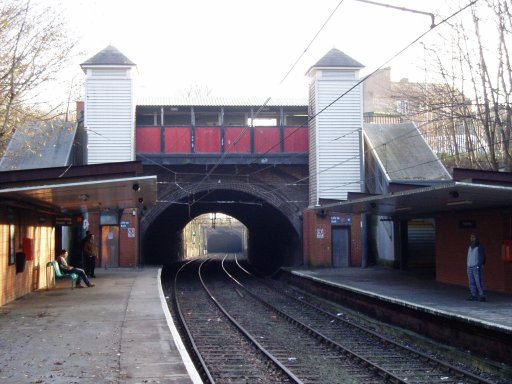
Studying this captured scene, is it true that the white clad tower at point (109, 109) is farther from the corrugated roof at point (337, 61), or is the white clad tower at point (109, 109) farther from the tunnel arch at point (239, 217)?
the corrugated roof at point (337, 61)

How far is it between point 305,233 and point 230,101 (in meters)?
6.75

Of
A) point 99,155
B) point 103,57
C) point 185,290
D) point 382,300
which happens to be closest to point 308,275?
point 185,290

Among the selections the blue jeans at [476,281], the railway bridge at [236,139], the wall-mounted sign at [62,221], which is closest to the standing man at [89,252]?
the wall-mounted sign at [62,221]

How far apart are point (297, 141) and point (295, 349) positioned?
56.8 ft

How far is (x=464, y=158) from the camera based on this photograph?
28969 millimetres

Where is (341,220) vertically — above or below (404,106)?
below

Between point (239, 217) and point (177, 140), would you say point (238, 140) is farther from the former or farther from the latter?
point (239, 217)

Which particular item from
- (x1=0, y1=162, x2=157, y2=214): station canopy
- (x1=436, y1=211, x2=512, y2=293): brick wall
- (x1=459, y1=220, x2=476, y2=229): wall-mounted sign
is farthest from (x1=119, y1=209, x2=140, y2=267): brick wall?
(x1=459, y1=220, x2=476, y2=229): wall-mounted sign

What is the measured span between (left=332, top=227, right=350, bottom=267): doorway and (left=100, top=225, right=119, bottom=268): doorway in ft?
30.0

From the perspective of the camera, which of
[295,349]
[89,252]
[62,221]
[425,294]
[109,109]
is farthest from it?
[109,109]

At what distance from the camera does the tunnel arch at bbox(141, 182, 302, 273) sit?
28.7 meters

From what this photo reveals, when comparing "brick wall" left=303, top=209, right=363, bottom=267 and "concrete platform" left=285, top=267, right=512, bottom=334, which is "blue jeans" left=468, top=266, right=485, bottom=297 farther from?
"brick wall" left=303, top=209, right=363, bottom=267

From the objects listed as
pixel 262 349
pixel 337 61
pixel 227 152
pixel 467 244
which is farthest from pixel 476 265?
pixel 337 61

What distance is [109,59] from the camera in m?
27.3
